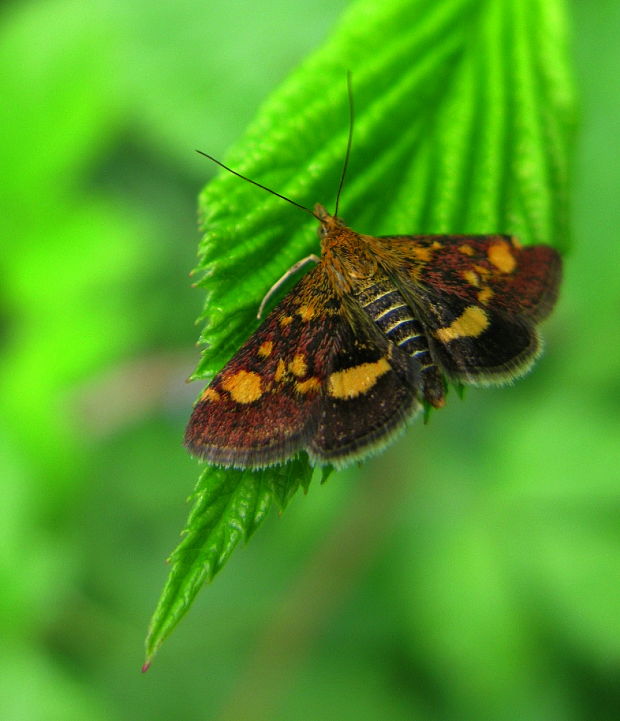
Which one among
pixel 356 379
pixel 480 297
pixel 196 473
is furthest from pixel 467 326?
pixel 196 473

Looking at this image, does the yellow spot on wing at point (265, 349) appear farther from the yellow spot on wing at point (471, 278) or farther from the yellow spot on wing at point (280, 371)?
the yellow spot on wing at point (471, 278)

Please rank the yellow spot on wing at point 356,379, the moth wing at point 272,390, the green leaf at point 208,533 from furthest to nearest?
the yellow spot on wing at point 356,379 < the moth wing at point 272,390 < the green leaf at point 208,533

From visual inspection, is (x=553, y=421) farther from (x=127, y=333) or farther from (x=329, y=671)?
(x=127, y=333)

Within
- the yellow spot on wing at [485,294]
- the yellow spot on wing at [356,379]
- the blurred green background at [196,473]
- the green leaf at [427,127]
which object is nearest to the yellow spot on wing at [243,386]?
the green leaf at [427,127]

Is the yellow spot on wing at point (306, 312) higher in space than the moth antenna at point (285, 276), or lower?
lower

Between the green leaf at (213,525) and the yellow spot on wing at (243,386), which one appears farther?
the yellow spot on wing at (243,386)
